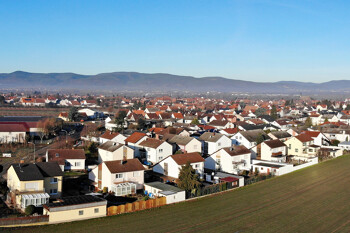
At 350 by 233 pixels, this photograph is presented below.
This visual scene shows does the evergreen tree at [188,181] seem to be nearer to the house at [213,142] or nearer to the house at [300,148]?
the house at [213,142]

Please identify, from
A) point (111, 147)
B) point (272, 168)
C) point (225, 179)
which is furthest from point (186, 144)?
point (225, 179)

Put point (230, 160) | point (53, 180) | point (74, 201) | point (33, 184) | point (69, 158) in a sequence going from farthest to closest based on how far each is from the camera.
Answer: point (230, 160)
point (69, 158)
point (53, 180)
point (33, 184)
point (74, 201)

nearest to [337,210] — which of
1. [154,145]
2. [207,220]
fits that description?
[207,220]

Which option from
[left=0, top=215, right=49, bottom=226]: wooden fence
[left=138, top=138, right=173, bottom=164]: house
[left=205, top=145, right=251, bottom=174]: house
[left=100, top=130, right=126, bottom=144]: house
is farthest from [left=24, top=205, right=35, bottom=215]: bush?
[left=100, top=130, right=126, bottom=144]: house

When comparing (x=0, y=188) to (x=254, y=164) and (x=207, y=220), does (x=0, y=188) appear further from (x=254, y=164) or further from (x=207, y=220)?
(x=254, y=164)

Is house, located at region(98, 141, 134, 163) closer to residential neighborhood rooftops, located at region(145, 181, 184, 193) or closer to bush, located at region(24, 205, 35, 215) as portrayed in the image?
residential neighborhood rooftops, located at region(145, 181, 184, 193)

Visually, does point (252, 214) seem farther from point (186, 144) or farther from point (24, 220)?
point (186, 144)
